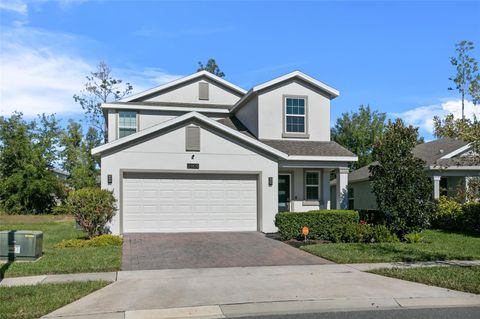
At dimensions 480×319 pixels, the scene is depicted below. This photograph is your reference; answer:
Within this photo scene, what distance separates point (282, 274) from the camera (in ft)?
34.0

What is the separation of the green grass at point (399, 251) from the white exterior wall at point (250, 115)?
7901mm

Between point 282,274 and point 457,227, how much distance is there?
12543mm

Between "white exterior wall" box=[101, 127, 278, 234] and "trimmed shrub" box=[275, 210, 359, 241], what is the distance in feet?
7.13

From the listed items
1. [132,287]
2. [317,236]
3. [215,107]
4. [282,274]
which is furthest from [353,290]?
[215,107]

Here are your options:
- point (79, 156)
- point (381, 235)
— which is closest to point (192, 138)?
point (381, 235)

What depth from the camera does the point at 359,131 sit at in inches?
1825

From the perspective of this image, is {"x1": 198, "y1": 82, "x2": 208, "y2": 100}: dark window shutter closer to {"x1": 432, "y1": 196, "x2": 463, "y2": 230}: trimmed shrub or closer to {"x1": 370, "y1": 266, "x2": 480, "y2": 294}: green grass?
{"x1": 432, "y1": 196, "x2": 463, "y2": 230}: trimmed shrub

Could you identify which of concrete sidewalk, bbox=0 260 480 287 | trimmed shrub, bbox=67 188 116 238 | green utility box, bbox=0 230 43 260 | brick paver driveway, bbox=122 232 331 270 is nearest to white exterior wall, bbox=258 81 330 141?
brick paver driveway, bbox=122 232 331 270

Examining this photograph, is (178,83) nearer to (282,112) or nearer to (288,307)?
(282,112)

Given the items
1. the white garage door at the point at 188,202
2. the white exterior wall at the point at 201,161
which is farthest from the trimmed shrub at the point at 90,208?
the white garage door at the point at 188,202

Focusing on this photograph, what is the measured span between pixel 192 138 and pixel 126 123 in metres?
6.00

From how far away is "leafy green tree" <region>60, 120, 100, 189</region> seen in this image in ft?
117

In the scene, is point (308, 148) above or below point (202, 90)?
below

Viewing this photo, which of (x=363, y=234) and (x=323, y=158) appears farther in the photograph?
(x=323, y=158)
